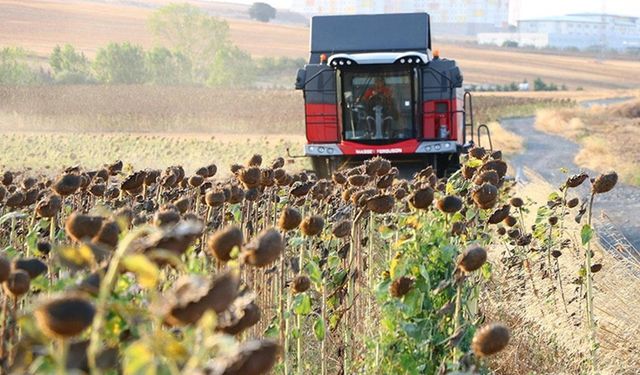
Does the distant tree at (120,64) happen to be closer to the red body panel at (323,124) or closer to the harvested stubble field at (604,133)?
the harvested stubble field at (604,133)

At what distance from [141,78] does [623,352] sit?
3002 inches

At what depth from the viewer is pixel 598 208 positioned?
19.2 m

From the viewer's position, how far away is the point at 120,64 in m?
80.5

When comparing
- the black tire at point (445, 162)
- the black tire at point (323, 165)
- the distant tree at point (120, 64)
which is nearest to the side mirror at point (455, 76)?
the black tire at point (445, 162)

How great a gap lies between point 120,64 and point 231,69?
905cm

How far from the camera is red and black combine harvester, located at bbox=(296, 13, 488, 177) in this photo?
18.6m

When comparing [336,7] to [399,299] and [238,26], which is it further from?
[399,299]

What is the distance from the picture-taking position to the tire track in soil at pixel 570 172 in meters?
16.0

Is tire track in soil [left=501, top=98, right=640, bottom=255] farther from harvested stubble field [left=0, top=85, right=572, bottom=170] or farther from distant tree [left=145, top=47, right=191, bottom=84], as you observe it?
distant tree [left=145, top=47, right=191, bottom=84]

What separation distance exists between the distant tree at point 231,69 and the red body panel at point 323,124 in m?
65.5

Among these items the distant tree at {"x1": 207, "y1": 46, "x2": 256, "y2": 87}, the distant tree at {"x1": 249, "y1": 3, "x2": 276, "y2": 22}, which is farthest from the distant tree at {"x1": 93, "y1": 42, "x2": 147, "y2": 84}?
the distant tree at {"x1": 249, "y1": 3, "x2": 276, "y2": 22}

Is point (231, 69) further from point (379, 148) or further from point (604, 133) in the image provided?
point (379, 148)

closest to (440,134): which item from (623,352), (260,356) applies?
(623,352)

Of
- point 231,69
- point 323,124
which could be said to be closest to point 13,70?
point 231,69
